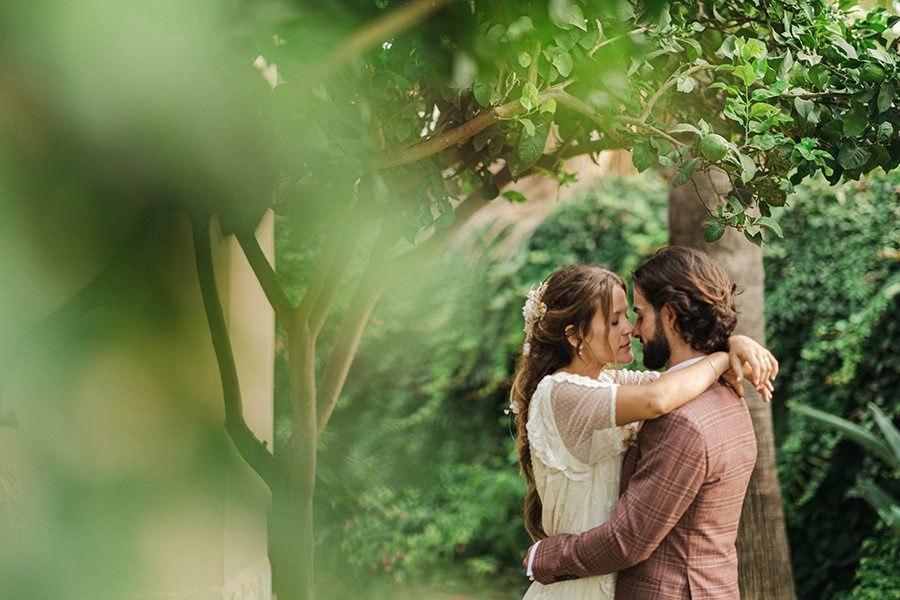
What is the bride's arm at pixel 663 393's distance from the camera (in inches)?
77.2

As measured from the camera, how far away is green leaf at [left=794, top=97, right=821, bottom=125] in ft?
6.53

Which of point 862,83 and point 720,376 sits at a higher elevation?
Result: point 862,83

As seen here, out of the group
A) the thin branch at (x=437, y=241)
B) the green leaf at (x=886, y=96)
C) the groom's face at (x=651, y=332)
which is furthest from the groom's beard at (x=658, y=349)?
the thin branch at (x=437, y=241)

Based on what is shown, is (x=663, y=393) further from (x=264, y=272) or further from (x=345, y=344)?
(x=345, y=344)

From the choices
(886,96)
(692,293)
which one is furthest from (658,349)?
(886,96)

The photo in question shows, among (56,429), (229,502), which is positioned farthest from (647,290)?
(56,429)

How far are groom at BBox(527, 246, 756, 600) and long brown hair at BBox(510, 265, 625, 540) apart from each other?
100 millimetres

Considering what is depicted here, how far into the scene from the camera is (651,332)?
85.0 inches

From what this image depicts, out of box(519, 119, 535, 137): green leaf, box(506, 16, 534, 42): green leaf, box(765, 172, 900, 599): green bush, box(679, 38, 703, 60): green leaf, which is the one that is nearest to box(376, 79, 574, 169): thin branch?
box(519, 119, 535, 137): green leaf

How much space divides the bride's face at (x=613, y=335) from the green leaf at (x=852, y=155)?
590 mm

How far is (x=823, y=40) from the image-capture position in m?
2.11

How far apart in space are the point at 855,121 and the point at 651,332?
66 cm

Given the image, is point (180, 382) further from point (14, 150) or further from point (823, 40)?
point (823, 40)

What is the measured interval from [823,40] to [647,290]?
2.35 ft
